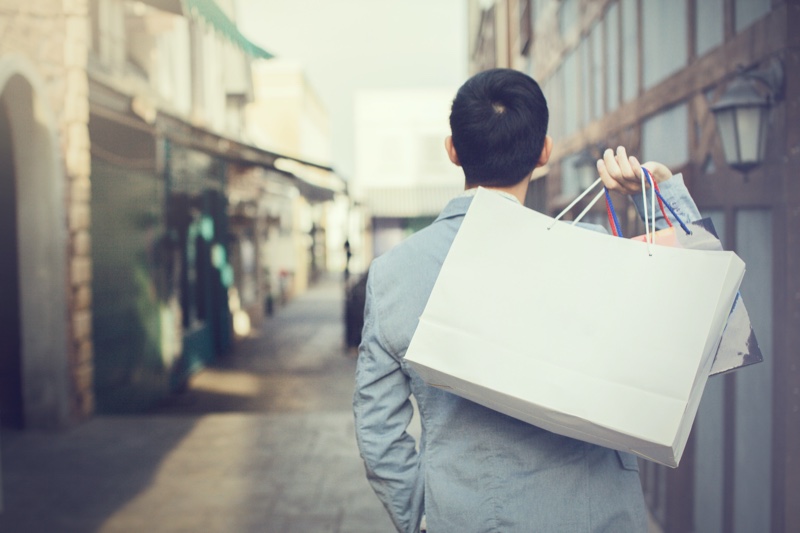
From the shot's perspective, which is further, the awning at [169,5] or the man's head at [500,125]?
the awning at [169,5]

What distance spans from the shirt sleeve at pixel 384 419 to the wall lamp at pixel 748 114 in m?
2.26

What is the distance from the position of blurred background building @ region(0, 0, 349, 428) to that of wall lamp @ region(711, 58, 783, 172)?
3.41m

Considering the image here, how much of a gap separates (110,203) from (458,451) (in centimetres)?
738

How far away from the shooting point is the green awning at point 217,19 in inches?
201

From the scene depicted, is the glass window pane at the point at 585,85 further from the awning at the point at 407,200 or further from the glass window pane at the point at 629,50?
the awning at the point at 407,200

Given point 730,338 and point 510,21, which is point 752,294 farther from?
point 510,21

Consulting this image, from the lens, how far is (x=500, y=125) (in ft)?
5.28

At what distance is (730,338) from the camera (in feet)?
4.88

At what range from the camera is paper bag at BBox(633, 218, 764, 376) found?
1473mm

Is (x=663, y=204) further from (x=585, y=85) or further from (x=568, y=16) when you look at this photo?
(x=568, y=16)

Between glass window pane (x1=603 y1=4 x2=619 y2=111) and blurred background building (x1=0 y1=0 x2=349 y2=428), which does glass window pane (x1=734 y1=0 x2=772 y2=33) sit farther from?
blurred background building (x1=0 y1=0 x2=349 y2=428)

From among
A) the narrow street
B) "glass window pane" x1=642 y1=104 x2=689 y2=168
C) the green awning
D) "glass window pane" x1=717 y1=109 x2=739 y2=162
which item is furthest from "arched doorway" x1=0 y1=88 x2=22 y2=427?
"glass window pane" x1=717 y1=109 x2=739 y2=162

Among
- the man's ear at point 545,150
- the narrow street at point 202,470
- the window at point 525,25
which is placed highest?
the window at point 525,25

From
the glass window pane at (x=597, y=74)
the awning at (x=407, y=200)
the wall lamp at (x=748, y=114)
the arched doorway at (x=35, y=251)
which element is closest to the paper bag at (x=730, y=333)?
the wall lamp at (x=748, y=114)
